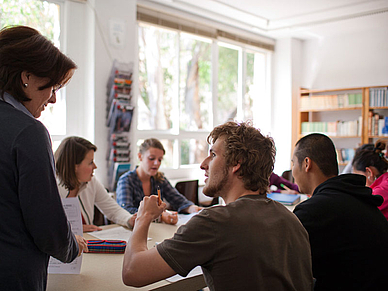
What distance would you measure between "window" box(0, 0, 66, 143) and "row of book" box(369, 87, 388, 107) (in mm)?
4577

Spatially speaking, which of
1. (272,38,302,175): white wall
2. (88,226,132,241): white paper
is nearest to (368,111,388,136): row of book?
(272,38,302,175): white wall

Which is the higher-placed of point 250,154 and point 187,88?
point 187,88

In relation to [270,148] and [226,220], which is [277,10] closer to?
[270,148]

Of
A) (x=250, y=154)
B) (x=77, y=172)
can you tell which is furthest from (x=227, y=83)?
(x=250, y=154)

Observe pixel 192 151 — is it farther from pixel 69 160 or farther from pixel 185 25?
pixel 69 160

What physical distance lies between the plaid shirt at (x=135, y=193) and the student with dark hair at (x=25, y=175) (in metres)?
1.69

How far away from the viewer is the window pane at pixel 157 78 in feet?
16.0

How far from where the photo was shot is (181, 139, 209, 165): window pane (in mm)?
5395

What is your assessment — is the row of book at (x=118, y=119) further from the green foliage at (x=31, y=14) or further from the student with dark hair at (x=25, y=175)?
the student with dark hair at (x=25, y=175)

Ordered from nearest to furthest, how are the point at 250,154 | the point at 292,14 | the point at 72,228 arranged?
1. the point at 250,154
2. the point at 72,228
3. the point at 292,14

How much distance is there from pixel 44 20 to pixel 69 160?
2158mm

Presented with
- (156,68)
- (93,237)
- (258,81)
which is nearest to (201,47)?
(156,68)

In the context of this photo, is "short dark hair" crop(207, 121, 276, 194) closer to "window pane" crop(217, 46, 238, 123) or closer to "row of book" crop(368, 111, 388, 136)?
"window pane" crop(217, 46, 238, 123)

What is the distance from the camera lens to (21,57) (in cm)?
105
